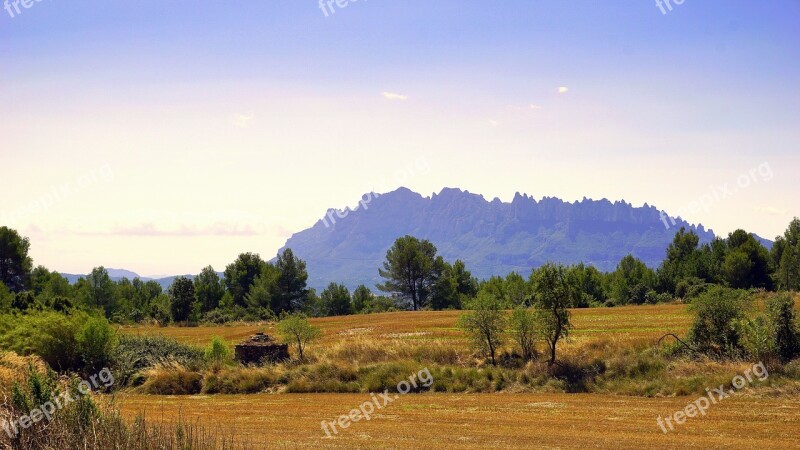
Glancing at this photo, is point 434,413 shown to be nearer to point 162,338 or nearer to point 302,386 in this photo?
point 302,386

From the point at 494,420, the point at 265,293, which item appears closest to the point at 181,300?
the point at 265,293

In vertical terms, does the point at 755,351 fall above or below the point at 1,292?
below

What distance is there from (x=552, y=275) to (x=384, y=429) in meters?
16.1

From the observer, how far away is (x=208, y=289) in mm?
109438

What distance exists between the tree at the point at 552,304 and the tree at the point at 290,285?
66969 mm

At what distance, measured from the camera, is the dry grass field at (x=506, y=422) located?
799 inches

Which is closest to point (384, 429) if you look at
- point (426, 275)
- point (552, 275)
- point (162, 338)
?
point (552, 275)

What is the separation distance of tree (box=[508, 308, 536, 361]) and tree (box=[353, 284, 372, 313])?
7316cm

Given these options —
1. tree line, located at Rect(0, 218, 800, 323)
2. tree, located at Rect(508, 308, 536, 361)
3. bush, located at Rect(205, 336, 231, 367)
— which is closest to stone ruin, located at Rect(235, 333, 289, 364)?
bush, located at Rect(205, 336, 231, 367)

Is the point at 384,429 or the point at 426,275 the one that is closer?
the point at 384,429

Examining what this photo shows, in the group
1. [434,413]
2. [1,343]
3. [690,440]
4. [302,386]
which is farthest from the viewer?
[1,343]

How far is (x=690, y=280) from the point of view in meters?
91.4

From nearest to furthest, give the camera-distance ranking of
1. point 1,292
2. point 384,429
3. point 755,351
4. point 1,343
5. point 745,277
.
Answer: point 384,429
point 755,351
point 1,343
point 1,292
point 745,277

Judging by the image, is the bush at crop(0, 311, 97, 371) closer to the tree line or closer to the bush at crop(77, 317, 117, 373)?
the bush at crop(77, 317, 117, 373)
